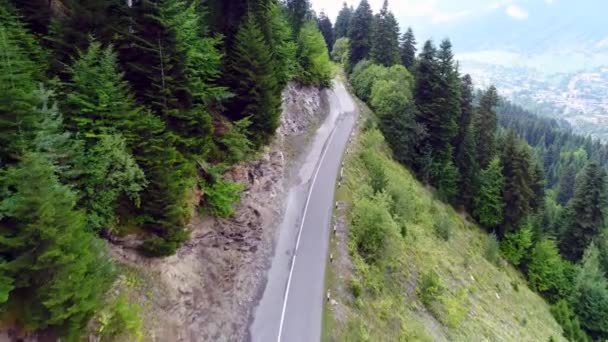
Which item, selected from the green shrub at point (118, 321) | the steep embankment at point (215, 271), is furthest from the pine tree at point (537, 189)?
the green shrub at point (118, 321)

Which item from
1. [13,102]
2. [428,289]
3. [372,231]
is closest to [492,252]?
[428,289]

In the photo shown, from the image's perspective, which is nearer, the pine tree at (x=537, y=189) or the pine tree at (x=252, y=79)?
the pine tree at (x=252, y=79)

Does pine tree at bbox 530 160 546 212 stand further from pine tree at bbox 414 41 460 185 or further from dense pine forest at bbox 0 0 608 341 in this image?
pine tree at bbox 414 41 460 185

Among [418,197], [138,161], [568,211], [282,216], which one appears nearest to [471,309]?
[418,197]

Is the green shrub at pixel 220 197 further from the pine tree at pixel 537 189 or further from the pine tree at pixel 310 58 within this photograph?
the pine tree at pixel 537 189

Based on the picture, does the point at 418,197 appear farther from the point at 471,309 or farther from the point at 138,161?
the point at 138,161

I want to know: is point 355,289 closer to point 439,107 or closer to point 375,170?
point 375,170
